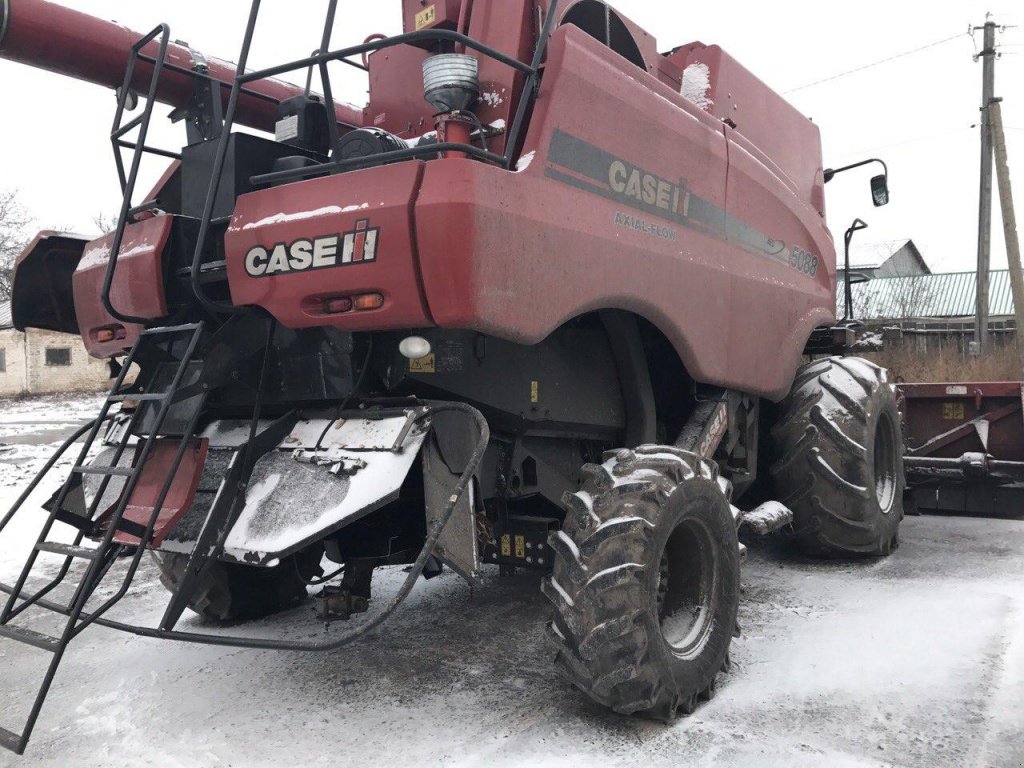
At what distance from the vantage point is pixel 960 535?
645 centimetres

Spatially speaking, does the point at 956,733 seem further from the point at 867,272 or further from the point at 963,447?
the point at 867,272

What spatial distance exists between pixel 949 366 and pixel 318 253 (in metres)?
13.0

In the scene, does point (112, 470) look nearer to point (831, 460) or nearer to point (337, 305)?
point (337, 305)

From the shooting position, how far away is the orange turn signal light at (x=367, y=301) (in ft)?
9.98

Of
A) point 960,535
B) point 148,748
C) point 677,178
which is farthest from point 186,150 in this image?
point 960,535

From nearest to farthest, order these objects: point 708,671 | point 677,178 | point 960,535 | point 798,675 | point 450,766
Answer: point 450,766 < point 708,671 < point 798,675 < point 677,178 < point 960,535

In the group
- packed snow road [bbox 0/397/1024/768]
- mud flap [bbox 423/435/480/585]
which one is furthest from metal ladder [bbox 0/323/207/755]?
mud flap [bbox 423/435/480/585]

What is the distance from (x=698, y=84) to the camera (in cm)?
471

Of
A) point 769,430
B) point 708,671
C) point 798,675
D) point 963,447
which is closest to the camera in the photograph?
point 708,671

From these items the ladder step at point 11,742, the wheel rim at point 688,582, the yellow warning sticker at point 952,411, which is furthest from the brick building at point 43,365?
the wheel rim at point 688,582

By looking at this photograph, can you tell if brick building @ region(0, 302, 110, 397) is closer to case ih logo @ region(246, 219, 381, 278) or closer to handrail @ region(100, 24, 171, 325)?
handrail @ region(100, 24, 171, 325)

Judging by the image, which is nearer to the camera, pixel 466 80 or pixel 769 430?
pixel 466 80

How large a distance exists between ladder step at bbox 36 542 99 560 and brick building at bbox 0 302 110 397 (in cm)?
2786

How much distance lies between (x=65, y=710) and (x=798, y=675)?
3000 millimetres
